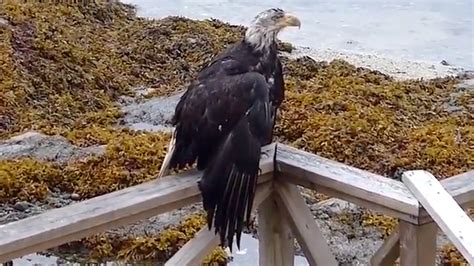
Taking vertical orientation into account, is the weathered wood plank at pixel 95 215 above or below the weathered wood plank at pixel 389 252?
above

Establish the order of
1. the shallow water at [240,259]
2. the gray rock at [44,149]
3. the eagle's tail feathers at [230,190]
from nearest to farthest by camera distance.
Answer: the eagle's tail feathers at [230,190] → the shallow water at [240,259] → the gray rock at [44,149]

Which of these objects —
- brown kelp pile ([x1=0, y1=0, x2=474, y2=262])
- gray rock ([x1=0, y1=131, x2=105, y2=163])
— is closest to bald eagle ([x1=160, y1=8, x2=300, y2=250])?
brown kelp pile ([x1=0, y1=0, x2=474, y2=262])

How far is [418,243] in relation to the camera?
2.24 meters

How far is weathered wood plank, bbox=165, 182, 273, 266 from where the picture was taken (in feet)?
7.82

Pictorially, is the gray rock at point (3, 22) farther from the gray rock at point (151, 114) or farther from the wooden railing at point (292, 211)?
the wooden railing at point (292, 211)

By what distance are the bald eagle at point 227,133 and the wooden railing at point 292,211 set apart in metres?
0.05

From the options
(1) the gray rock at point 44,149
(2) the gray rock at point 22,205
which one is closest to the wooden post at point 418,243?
(2) the gray rock at point 22,205

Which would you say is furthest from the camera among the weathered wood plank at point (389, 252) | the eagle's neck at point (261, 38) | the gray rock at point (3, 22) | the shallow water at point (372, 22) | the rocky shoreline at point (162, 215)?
the shallow water at point (372, 22)

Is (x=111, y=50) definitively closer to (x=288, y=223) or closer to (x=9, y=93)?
(x=9, y=93)

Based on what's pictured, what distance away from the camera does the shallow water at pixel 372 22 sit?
27.2 feet

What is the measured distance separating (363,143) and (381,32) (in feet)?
12.0

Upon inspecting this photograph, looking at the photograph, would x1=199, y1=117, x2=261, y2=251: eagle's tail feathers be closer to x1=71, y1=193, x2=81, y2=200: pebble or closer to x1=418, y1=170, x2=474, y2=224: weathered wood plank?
x1=418, y1=170, x2=474, y2=224: weathered wood plank

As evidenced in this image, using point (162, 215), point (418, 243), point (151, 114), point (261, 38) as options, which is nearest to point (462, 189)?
point (418, 243)

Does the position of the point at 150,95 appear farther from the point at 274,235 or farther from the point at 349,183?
the point at 349,183
